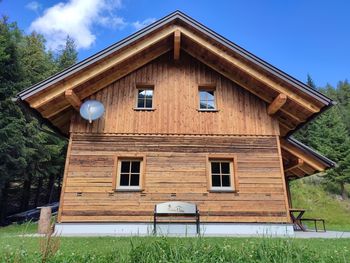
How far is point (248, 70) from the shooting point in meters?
9.38

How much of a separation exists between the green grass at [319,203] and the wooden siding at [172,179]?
1282 centimetres

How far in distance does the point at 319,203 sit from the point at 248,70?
17.3 m

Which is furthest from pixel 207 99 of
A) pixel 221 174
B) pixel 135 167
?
pixel 135 167

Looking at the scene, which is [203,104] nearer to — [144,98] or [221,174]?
[144,98]

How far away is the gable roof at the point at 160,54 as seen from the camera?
884 cm

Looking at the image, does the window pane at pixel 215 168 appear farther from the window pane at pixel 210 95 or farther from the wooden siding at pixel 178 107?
the window pane at pixel 210 95

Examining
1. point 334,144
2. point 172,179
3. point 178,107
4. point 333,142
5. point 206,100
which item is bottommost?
point 172,179

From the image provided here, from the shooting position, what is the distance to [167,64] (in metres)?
10.5

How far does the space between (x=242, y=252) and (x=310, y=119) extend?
7122mm

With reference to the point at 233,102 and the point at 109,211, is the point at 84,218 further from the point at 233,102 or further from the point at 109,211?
the point at 233,102

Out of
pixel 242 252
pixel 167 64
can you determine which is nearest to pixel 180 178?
pixel 167 64

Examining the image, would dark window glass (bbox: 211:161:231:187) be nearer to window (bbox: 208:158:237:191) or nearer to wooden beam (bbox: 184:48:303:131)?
window (bbox: 208:158:237:191)

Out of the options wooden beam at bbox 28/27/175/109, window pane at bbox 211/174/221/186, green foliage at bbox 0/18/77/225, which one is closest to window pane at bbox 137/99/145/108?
wooden beam at bbox 28/27/175/109

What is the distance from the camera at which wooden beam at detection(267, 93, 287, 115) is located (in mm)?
9039
